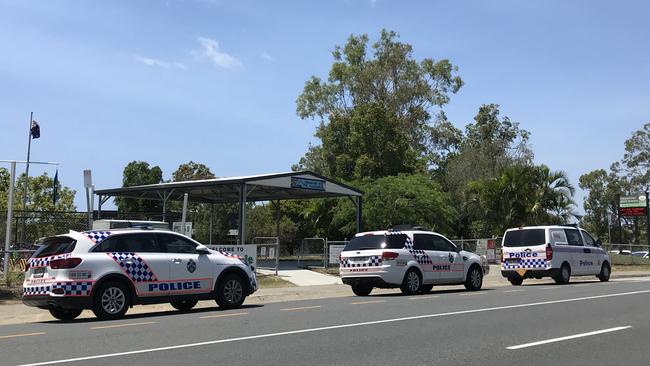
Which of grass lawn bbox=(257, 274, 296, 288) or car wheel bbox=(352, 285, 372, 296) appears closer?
car wheel bbox=(352, 285, 372, 296)

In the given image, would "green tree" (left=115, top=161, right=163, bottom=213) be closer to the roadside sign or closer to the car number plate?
the roadside sign

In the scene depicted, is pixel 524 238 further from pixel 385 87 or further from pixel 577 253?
pixel 385 87

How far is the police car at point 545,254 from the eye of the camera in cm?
2170

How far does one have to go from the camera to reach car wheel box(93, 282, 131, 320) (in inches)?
476

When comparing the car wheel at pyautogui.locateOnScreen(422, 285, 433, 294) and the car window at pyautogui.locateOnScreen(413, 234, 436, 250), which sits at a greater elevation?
the car window at pyautogui.locateOnScreen(413, 234, 436, 250)

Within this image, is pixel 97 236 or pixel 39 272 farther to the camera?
pixel 97 236

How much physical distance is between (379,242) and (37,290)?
338 inches

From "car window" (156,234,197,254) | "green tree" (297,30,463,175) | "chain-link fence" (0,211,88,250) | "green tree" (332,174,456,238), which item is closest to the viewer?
"car window" (156,234,197,254)

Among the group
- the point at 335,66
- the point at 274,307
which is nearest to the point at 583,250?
the point at 274,307

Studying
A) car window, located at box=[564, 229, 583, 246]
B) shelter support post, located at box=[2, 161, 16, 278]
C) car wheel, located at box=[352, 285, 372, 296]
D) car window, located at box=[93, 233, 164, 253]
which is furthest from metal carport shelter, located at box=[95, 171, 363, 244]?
car window, located at box=[93, 233, 164, 253]

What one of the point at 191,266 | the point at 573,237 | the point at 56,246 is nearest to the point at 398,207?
the point at 573,237

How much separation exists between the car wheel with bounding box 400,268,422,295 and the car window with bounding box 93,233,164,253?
6.90 m

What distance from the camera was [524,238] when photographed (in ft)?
73.2

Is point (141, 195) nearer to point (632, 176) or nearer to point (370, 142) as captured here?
point (370, 142)
